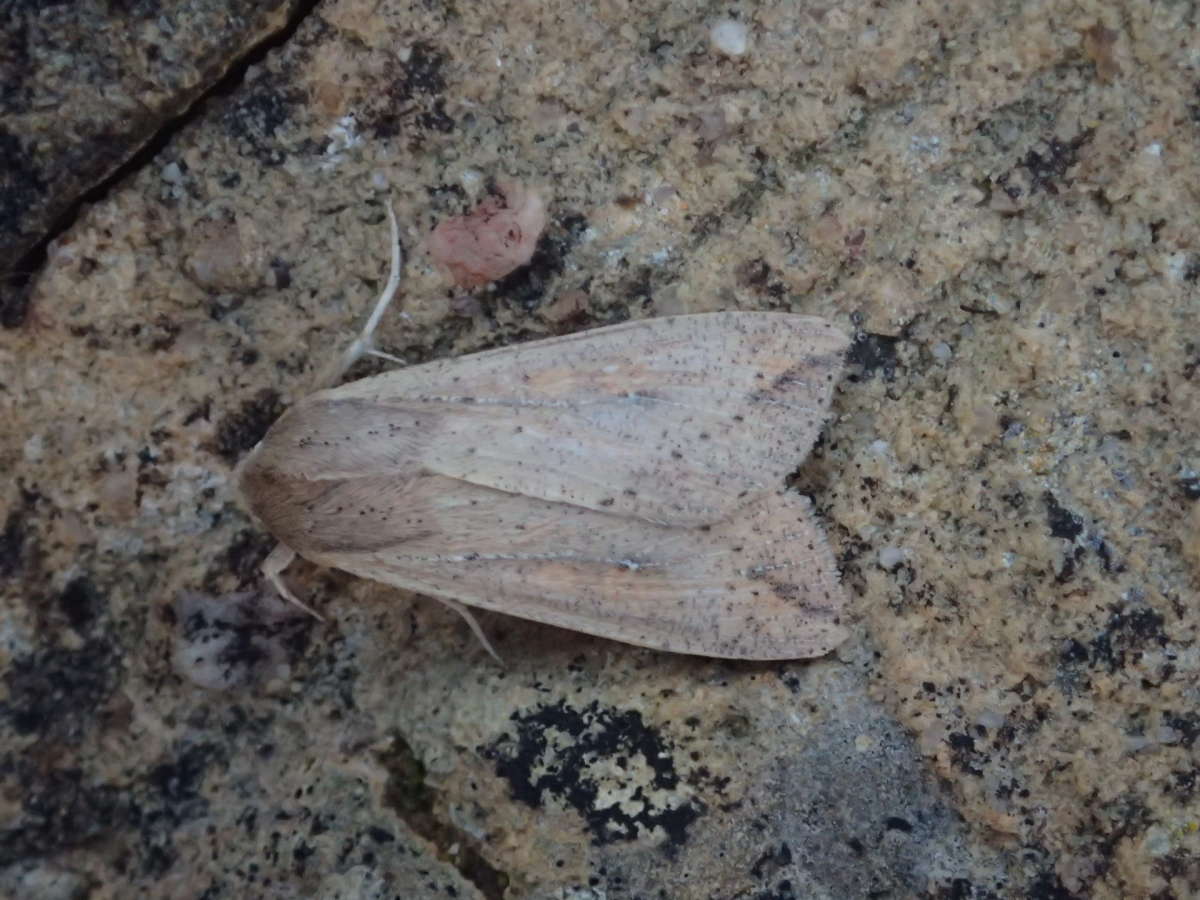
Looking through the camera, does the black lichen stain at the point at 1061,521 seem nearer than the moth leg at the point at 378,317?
Yes

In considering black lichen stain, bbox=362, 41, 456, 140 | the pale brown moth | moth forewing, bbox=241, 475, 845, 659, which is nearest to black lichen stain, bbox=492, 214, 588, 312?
the pale brown moth

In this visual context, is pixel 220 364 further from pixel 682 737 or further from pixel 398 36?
pixel 682 737

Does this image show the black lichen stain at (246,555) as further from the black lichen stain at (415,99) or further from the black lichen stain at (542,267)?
the black lichen stain at (415,99)

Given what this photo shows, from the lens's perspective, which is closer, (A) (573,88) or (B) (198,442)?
(A) (573,88)

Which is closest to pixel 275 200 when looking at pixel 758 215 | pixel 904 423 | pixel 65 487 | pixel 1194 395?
pixel 65 487

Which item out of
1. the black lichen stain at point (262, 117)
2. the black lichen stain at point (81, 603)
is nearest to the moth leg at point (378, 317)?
the black lichen stain at point (262, 117)

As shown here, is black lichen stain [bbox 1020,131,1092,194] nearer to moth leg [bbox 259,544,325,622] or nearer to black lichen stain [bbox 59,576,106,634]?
moth leg [bbox 259,544,325,622]
